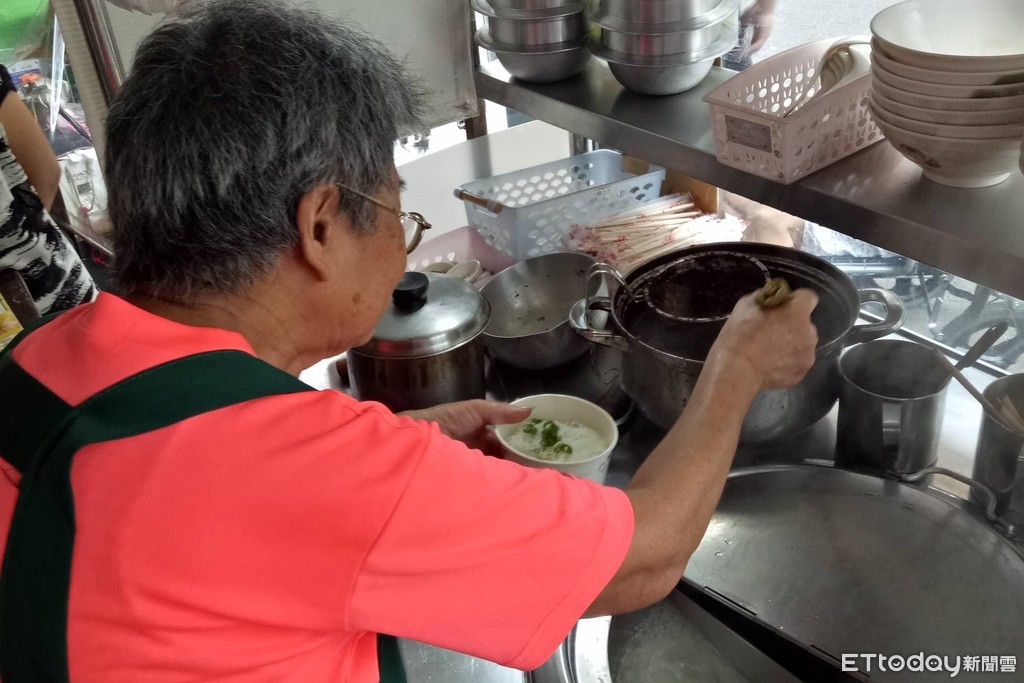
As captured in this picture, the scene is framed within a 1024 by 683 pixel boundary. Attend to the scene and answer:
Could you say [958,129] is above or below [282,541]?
above

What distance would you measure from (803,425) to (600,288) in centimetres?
47

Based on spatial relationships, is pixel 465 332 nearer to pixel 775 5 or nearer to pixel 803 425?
pixel 803 425

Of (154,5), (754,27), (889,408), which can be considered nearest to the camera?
(889,408)

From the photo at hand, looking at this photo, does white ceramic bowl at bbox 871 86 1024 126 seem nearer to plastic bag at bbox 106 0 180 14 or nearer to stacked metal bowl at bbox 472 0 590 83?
stacked metal bowl at bbox 472 0 590 83

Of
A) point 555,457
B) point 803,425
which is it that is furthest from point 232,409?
point 803,425

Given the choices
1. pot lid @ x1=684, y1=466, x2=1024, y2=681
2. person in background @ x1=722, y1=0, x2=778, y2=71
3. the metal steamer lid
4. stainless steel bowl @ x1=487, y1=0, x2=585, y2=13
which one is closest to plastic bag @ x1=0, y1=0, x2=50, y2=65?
person in background @ x1=722, y1=0, x2=778, y2=71

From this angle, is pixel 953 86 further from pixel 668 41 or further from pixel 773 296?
pixel 668 41

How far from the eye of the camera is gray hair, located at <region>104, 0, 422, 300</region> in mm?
788

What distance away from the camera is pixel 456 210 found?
7.73 feet

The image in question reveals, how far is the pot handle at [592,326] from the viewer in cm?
134

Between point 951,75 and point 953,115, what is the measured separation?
0.05m

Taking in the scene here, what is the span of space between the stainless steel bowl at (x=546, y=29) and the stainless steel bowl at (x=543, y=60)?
1cm

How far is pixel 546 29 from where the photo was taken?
56.2 inches

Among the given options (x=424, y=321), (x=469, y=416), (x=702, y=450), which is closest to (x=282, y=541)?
(x=702, y=450)
